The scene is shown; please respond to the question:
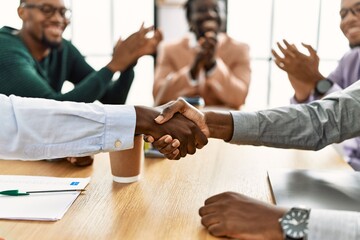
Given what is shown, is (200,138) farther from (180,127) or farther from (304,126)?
(304,126)

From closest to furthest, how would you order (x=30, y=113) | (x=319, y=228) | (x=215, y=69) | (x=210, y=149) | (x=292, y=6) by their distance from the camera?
(x=319, y=228) < (x=30, y=113) < (x=210, y=149) < (x=215, y=69) < (x=292, y=6)

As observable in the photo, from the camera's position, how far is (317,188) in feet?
3.50

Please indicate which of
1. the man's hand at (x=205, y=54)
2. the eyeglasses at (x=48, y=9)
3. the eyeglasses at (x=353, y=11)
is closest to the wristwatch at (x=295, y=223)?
the eyeglasses at (x=353, y=11)

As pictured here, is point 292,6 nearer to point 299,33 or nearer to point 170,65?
point 299,33

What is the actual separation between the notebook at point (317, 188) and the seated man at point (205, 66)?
120 cm

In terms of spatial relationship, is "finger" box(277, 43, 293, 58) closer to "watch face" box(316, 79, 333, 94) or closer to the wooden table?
"watch face" box(316, 79, 333, 94)

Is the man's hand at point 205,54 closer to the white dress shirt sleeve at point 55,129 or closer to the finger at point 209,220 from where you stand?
the white dress shirt sleeve at point 55,129

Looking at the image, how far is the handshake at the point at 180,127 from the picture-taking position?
1162mm

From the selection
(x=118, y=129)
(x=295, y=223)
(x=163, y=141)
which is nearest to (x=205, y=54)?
(x=163, y=141)

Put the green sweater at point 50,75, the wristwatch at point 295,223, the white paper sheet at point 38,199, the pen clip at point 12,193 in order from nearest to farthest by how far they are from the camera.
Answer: the wristwatch at point 295,223
the white paper sheet at point 38,199
the pen clip at point 12,193
the green sweater at point 50,75

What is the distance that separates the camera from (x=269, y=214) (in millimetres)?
825

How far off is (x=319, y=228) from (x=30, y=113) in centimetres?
69

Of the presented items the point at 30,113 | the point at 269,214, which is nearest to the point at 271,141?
the point at 269,214

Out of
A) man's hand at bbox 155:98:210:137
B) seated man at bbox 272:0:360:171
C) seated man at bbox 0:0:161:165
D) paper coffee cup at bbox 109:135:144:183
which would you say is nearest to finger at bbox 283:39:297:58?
seated man at bbox 272:0:360:171
